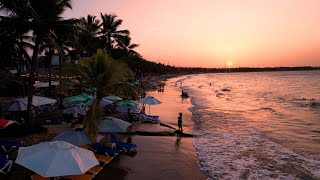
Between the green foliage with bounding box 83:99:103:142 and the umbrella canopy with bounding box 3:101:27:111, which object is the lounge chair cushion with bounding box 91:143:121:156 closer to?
the green foliage with bounding box 83:99:103:142

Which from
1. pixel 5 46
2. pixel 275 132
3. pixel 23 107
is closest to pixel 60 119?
pixel 23 107

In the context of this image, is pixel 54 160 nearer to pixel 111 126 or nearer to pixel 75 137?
pixel 75 137

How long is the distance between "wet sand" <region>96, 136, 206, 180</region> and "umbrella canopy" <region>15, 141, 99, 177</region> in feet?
9.15

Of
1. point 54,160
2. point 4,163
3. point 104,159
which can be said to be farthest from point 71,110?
point 54,160

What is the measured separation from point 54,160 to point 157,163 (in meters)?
6.32

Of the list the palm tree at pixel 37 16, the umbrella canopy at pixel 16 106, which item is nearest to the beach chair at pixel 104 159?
the palm tree at pixel 37 16

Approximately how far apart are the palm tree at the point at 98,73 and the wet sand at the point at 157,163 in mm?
2361

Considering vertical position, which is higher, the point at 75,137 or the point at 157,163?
the point at 75,137

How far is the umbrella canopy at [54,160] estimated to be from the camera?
8.74 metres

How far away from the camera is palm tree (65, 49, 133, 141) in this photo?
14250 mm

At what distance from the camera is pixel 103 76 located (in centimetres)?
1437

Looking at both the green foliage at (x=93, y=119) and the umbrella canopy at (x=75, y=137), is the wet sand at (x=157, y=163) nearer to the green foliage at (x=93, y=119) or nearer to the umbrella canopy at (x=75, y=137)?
the umbrella canopy at (x=75, y=137)

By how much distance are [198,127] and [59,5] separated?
541 inches

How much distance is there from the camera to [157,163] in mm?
14398
